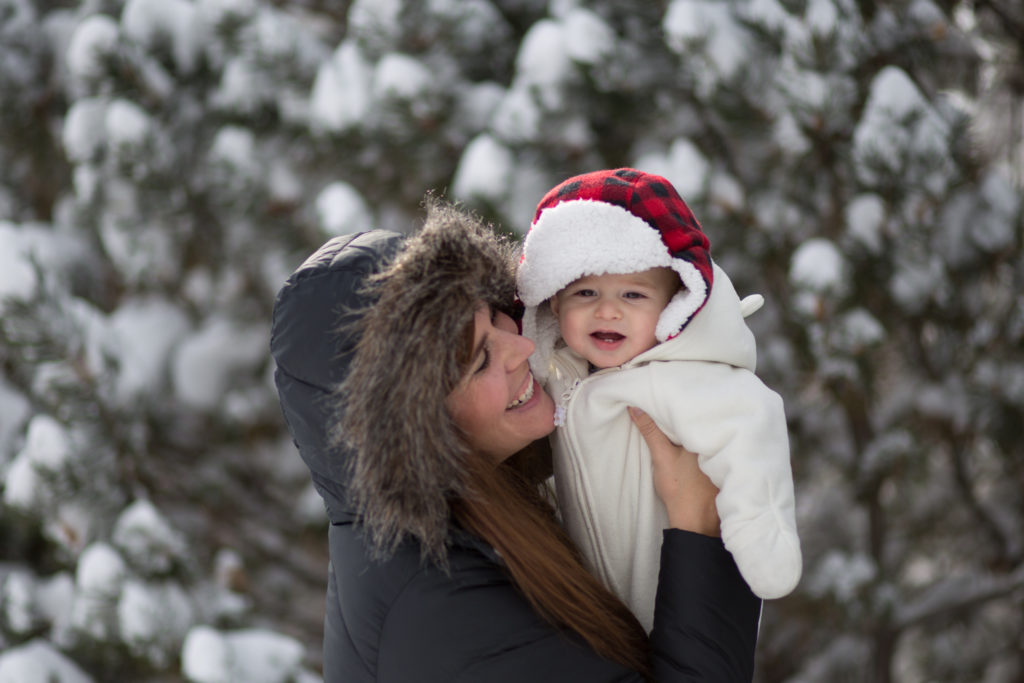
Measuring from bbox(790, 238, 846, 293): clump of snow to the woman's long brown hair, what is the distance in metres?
1.34

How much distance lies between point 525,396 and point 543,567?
0.87 ft

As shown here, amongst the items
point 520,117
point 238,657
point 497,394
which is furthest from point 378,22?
point 238,657

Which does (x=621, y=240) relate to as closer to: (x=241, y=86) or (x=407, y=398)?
(x=407, y=398)

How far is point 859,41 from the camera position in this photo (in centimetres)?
218

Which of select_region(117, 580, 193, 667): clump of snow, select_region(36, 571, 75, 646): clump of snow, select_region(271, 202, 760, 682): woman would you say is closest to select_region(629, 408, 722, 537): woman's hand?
select_region(271, 202, 760, 682): woman

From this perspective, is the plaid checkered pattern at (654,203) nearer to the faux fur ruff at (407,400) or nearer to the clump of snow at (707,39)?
the faux fur ruff at (407,400)

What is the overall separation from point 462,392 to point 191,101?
2.51m

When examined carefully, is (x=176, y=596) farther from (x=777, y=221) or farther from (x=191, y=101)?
(x=777, y=221)

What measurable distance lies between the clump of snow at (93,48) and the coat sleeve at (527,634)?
8.19 feet

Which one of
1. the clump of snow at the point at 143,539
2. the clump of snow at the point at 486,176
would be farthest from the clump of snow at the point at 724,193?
the clump of snow at the point at 143,539

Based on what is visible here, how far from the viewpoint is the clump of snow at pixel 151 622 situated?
2.35 m

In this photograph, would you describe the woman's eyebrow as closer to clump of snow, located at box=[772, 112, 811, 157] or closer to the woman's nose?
the woman's nose

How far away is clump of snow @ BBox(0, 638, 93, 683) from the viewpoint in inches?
93.1

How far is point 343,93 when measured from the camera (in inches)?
101
